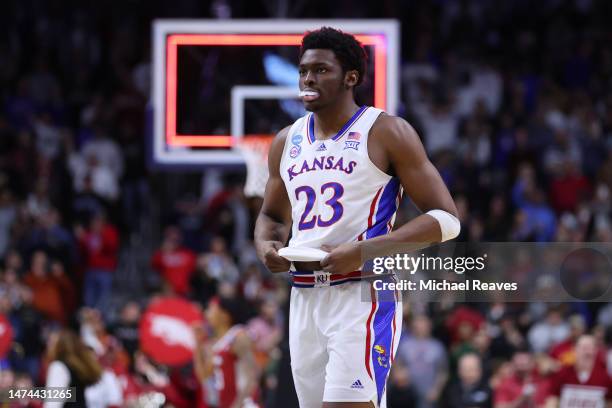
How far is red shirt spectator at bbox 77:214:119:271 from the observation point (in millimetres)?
16797

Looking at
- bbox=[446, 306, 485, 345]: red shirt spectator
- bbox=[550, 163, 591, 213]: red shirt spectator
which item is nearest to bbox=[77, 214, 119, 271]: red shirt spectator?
bbox=[446, 306, 485, 345]: red shirt spectator

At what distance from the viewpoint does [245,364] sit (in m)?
11.1

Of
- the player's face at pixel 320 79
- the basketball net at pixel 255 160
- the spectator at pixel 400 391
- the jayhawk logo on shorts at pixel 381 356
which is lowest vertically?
the spectator at pixel 400 391

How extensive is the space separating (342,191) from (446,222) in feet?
1.81

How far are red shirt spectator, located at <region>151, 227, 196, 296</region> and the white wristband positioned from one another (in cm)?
1032

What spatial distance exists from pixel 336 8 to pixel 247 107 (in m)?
9.22

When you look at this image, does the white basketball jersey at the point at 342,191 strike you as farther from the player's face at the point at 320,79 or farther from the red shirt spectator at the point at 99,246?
the red shirt spectator at the point at 99,246

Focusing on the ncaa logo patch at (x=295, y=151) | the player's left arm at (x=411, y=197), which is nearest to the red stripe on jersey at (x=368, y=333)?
the player's left arm at (x=411, y=197)

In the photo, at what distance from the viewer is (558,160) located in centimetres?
1744

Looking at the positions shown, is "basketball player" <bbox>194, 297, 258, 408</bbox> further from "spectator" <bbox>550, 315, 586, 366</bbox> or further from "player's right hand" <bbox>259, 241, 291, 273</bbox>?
"player's right hand" <bbox>259, 241, 291, 273</bbox>

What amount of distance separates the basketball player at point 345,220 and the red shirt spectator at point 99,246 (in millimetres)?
11100

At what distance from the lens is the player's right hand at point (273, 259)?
5852mm

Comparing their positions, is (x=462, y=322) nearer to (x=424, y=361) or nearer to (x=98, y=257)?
(x=424, y=361)

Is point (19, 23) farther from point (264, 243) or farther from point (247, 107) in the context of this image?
point (264, 243)
